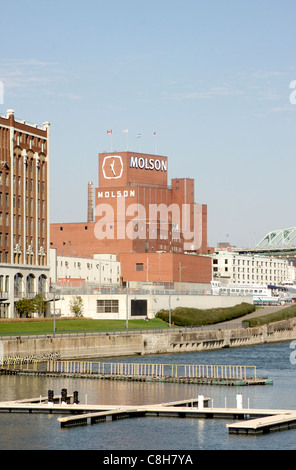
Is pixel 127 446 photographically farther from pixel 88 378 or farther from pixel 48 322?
pixel 48 322

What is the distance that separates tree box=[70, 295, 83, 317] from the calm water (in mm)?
58395

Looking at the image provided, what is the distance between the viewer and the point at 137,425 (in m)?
62.8

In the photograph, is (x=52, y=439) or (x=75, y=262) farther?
(x=75, y=262)

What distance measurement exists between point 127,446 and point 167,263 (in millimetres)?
142085

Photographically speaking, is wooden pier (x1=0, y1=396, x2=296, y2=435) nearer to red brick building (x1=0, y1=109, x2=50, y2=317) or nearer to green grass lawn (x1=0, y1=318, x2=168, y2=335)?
green grass lawn (x1=0, y1=318, x2=168, y2=335)

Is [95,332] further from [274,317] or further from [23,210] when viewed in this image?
[274,317]

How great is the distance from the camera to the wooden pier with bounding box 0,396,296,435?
60281mm

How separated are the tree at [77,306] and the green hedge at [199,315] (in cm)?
1424

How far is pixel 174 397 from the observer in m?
76.7

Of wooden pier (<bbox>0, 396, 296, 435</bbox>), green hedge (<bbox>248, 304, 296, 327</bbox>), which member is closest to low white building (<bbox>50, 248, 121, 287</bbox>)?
green hedge (<bbox>248, 304, 296, 327</bbox>)

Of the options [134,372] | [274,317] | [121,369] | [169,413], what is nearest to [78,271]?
[274,317]

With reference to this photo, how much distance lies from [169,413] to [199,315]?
94898 millimetres

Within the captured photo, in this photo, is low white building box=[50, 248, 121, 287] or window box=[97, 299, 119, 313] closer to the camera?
window box=[97, 299, 119, 313]
